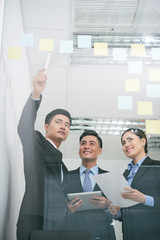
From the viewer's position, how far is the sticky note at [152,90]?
74.5 inches

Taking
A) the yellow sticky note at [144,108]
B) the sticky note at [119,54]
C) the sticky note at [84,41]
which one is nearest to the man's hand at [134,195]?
the yellow sticky note at [144,108]

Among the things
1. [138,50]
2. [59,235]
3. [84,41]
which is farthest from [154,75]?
[59,235]

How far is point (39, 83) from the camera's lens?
6.29 feet

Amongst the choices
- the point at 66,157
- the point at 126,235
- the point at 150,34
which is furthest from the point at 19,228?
the point at 150,34

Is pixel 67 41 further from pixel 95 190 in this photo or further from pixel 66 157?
pixel 95 190

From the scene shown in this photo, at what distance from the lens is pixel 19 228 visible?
166 centimetres

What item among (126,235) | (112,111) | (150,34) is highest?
(150,34)

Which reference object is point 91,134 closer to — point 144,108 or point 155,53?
point 144,108

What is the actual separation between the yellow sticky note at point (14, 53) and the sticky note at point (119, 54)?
2.21ft

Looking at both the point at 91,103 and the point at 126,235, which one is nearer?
the point at 126,235

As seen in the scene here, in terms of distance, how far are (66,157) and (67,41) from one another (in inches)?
33.9

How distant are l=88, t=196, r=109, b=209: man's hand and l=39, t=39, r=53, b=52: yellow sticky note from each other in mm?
1069

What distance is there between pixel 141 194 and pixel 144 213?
0.11 meters

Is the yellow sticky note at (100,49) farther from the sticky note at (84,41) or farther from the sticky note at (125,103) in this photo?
the sticky note at (125,103)
